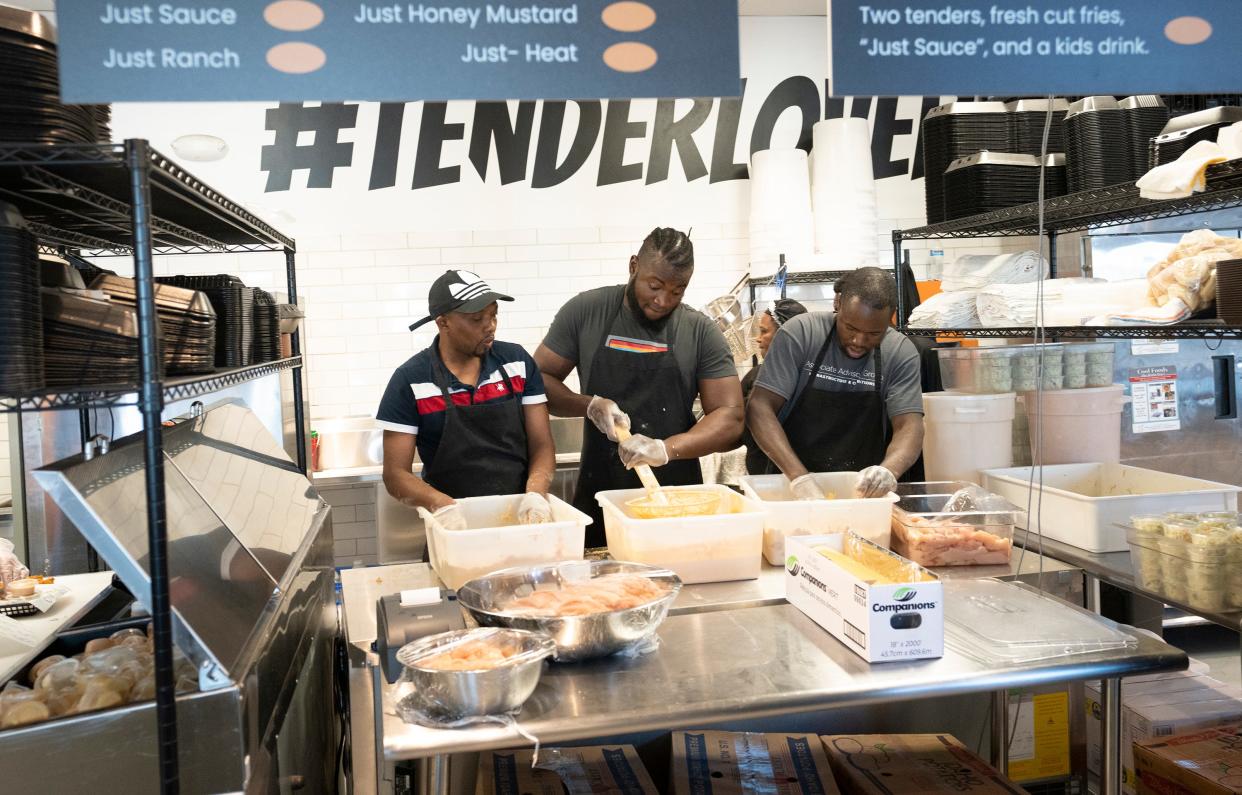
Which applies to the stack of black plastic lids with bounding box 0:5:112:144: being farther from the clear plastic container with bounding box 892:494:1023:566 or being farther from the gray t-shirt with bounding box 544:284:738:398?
the clear plastic container with bounding box 892:494:1023:566

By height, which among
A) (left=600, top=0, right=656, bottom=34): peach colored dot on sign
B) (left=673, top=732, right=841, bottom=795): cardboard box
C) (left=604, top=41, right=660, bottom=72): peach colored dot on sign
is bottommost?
(left=673, top=732, right=841, bottom=795): cardboard box

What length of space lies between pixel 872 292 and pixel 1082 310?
2.16 feet

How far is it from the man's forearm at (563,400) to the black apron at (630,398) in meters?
0.10

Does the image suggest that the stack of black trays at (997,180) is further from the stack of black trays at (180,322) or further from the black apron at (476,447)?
the stack of black trays at (180,322)

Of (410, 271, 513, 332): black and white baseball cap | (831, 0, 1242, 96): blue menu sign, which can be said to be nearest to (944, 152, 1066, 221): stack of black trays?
(831, 0, 1242, 96): blue menu sign

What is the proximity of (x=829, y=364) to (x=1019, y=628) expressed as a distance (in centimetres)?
165

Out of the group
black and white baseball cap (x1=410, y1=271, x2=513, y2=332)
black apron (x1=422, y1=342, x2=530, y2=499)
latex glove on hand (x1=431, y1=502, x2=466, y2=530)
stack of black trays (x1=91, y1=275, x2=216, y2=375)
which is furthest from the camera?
black apron (x1=422, y1=342, x2=530, y2=499)

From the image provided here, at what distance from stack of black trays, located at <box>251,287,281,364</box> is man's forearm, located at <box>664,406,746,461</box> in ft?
4.42

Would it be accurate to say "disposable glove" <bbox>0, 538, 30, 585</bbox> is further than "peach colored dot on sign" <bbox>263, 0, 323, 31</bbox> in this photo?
Yes

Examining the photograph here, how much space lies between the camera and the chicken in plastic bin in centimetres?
251

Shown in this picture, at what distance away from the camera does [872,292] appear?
3.23m

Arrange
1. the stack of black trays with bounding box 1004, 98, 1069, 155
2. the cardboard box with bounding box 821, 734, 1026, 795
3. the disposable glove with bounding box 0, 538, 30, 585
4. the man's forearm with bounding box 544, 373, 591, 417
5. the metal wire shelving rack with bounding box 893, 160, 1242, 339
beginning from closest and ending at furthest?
1. the cardboard box with bounding box 821, 734, 1026, 795
2. the metal wire shelving rack with bounding box 893, 160, 1242, 339
3. the disposable glove with bounding box 0, 538, 30, 585
4. the man's forearm with bounding box 544, 373, 591, 417
5. the stack of black trays with bounding box 1004, 98, 1069, 155

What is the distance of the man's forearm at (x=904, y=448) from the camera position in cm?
317

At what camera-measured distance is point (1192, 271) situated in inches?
99.7
